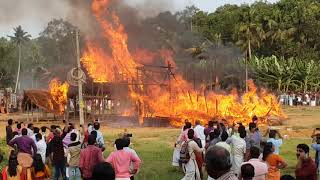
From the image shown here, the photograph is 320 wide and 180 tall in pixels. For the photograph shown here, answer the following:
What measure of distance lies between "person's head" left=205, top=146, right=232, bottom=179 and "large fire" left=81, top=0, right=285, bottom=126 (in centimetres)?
2478

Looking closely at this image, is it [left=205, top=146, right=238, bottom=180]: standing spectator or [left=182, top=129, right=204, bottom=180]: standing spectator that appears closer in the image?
[left=205, top=146, right=238, bottom=180]: standing spectator

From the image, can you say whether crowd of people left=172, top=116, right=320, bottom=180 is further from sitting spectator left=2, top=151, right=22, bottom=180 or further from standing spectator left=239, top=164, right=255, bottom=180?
sitting spectator left=2, top=151, right=22, bottom=180

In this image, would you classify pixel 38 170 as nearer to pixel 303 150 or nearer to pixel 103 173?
pixel 303 150

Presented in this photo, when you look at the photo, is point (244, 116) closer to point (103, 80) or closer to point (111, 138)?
point (111, 138)

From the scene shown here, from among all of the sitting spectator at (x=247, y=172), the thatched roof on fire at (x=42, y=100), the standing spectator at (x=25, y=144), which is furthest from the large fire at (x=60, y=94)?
the sitting spectator at (x=247, y=172)

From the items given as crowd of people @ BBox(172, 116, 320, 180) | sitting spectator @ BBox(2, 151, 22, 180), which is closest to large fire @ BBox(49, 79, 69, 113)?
crowd of people @ BBox(172, 116, 320, 180)

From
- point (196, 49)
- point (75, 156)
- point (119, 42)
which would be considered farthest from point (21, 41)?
point (75, 156)

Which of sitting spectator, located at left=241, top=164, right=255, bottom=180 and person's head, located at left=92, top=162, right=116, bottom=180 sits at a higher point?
person's head, located at left=92, top=162, right=116, bottom=180

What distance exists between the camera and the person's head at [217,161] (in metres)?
4.56

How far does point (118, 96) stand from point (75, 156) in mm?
24383

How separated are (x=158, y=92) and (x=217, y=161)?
30.1m

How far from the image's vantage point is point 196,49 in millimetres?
59312

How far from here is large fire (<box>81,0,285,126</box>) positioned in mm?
31031

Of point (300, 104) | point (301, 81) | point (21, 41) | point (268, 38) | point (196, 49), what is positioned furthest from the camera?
point (21, 41)
